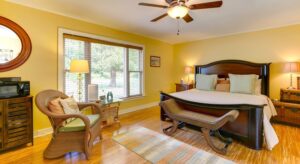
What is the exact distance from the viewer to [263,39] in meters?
4.09

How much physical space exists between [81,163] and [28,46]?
2.28m

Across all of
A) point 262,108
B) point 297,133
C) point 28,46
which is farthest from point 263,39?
point 28,46

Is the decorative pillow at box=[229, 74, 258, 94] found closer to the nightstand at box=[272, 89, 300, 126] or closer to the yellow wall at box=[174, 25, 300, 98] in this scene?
the nightstand at box=[272, 89, 300, 126]

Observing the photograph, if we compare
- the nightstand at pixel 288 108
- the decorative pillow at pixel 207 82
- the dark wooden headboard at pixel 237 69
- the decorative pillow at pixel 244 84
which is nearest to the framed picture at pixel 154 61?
the dark wooden headboard at pixel 237 69

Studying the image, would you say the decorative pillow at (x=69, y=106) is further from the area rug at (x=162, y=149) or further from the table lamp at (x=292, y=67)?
the table lamp at (x=292, y=67)

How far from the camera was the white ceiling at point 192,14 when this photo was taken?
8.70 feet

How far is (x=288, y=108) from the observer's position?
11.1 ft

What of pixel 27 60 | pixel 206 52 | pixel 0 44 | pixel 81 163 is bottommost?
pixel 81 163

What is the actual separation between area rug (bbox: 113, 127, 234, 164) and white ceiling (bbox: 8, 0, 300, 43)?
2.46 metres

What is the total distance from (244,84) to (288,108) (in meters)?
1.06

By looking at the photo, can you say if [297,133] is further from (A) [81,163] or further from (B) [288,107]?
(A) [81,163]

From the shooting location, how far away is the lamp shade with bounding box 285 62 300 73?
337 centimetres

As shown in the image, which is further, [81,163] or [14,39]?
[14,39]

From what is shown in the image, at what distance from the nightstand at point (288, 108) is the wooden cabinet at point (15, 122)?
5.09 meters
